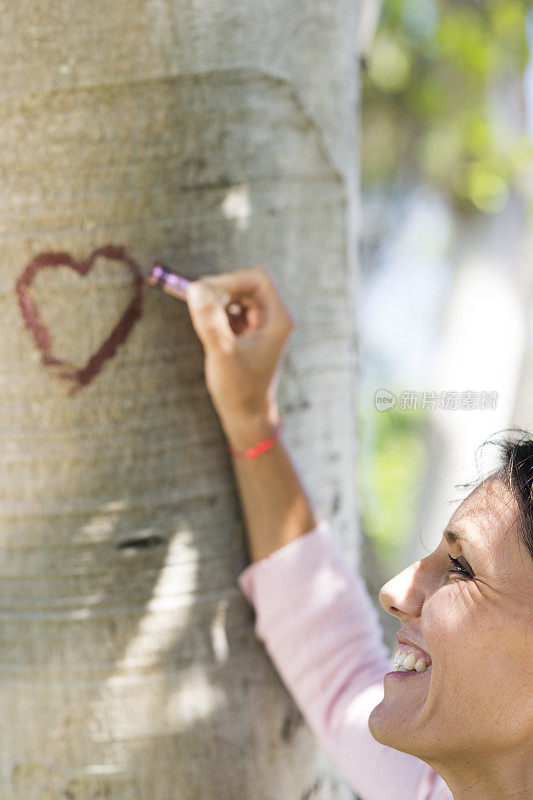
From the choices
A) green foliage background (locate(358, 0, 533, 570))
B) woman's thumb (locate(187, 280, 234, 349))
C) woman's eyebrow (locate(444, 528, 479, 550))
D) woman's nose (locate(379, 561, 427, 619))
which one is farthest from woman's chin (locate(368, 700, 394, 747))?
green foliage background (locate(358, 0, 533, 570))

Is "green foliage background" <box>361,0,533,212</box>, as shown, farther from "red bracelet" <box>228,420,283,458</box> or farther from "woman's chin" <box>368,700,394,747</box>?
"woman's chin" <box>368,700,394,747</box>

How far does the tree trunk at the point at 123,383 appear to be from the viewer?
1.39 meters

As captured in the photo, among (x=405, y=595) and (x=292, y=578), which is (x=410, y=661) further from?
(x=292, y=578)

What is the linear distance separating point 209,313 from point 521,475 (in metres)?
0.54

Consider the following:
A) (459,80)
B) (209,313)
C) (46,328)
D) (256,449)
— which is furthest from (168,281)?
(459,80)

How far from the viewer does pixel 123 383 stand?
4.70 feet

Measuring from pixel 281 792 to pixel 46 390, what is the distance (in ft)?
2.67

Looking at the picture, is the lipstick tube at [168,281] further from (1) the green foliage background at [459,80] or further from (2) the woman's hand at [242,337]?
(1) the green foliage background at [459,80]

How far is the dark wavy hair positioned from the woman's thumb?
0.48 m

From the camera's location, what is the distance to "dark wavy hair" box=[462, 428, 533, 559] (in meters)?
1.23

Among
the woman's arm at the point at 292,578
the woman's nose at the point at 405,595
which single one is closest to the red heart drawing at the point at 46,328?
the woman's arm at the point at 292,578

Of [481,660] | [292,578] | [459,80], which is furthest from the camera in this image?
[459,80]

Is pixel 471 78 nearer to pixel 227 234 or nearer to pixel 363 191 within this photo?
pixel 363 191

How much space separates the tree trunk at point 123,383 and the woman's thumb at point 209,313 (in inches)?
2.0
